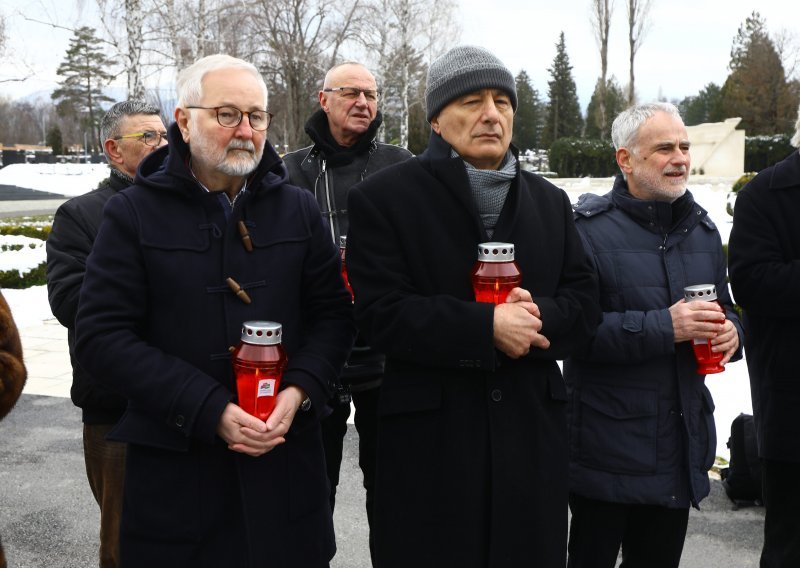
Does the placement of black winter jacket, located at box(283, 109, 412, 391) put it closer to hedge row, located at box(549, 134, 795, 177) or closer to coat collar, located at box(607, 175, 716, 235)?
coat collar, located at box(607, 175, 716, 235)

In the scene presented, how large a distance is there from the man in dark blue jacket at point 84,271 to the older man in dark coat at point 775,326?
7.89 ft

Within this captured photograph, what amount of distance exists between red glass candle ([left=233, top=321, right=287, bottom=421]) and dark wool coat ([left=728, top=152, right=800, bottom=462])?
1.92 m

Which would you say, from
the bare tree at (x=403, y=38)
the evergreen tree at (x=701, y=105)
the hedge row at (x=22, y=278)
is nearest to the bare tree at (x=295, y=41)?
the bare tree at (x=403, y=38)

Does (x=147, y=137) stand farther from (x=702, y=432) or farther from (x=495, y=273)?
(x=702, y=432)

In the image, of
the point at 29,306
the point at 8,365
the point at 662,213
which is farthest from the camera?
the point at 29,306

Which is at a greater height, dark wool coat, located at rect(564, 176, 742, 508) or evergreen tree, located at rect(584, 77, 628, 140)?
evergreen tree, located at rect(584, 77, 628, 140)

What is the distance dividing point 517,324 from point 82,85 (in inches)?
2832

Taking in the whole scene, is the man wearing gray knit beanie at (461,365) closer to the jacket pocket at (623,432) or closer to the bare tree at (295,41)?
the jacket pocket at (623,432)

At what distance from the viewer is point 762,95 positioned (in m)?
46.4

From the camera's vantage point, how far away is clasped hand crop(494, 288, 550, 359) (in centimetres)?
226

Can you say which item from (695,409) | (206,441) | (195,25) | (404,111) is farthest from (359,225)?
(404,111)

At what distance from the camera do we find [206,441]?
7.48 ft

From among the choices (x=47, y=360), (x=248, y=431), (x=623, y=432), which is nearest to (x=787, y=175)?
(x=623, y=432)

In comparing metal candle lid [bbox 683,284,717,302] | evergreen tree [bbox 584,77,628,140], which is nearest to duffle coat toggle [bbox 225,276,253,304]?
metal candle lid [bbox 683,284,717,302]
